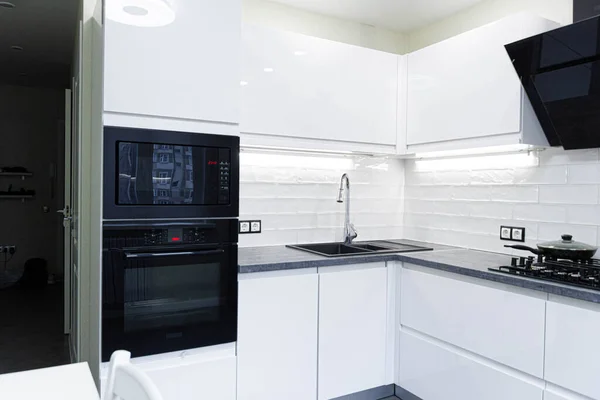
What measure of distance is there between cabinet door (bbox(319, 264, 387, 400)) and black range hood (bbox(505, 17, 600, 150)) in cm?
120

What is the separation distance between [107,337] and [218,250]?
58 centimetres

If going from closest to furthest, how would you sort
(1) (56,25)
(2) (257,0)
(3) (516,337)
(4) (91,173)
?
(3) (516,337)
(4) (91,173)
(2) (257,0)
(1) (56,25)

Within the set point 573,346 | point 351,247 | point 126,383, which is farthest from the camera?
point 351,247

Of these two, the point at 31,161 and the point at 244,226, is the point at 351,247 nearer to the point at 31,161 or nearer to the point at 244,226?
the point at 244,226

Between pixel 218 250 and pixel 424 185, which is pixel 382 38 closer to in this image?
pixel 424 185

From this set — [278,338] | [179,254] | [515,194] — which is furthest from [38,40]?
[515,194]

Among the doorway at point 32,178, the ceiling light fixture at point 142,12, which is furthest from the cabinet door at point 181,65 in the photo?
the doorway at point 32,178

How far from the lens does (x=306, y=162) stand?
3.03 meters

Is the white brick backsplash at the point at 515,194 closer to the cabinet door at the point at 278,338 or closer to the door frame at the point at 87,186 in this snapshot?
the cabinet door at the point at 278,338

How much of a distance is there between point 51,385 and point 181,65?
138 centimetres

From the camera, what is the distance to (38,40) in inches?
174

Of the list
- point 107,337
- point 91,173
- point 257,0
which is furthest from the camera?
point 257,0

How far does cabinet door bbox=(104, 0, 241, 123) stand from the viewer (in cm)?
184

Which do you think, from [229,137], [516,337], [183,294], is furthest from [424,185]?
[183,294]
